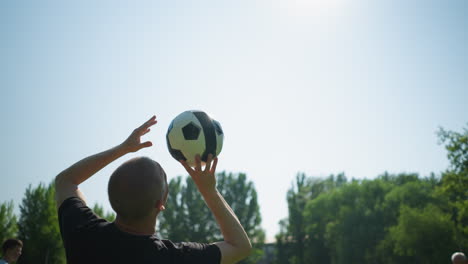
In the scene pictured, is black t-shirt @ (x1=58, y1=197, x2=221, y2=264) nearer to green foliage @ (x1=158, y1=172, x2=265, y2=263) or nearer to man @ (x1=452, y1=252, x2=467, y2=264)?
man @ (x1=452, y1=252, x2=467, y2=264)

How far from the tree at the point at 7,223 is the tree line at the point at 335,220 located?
0.31 feet

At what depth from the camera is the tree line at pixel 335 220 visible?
36.9 metres

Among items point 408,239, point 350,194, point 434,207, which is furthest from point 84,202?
point 350,194

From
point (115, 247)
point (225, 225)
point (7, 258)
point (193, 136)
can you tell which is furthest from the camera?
point (7, 258)

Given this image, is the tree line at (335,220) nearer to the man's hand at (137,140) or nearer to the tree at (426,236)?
the tree at (426,236)

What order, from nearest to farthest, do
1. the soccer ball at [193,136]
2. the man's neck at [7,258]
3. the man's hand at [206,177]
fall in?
the man's hand at [206,177] < the soccer ball at [193,136] < the man's neck at [7,258]

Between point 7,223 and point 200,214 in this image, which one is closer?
point 7,223

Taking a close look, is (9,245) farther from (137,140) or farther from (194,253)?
(194,253)

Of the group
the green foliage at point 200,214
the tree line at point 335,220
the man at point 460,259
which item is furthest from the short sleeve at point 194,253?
the green foliage at point 200,214

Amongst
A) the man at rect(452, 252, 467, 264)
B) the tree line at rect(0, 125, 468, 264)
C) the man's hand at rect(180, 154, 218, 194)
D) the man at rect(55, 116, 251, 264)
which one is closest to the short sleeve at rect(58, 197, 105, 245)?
the man at rect(55, 116, 251, 264)

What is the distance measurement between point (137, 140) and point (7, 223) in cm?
3963

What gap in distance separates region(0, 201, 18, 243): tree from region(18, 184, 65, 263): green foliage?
177 centimetres

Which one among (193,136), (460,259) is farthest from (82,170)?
(460,259)

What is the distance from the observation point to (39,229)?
37500mm
